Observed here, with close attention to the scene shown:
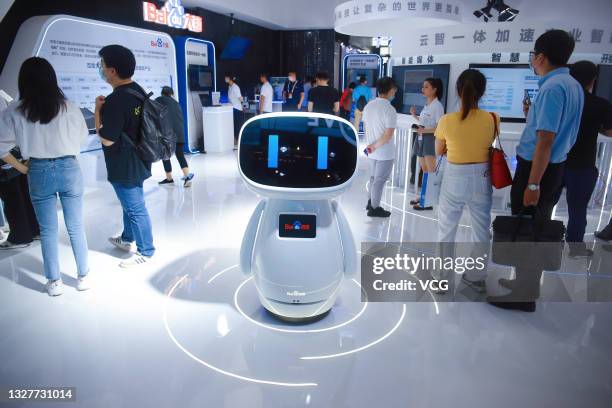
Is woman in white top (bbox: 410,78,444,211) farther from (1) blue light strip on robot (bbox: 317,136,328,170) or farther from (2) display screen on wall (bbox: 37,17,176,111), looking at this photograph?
(2) display screen on wall (bbox: 37,17,176,111)

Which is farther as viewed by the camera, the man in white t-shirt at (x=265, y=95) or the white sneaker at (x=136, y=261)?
the man in white t-shirt at (x=265, y=95)

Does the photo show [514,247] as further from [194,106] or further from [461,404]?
[194,106]

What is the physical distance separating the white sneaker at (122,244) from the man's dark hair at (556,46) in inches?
129

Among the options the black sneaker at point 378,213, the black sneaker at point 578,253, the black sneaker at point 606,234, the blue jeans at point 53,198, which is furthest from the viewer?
the black sneaker at point 378,213

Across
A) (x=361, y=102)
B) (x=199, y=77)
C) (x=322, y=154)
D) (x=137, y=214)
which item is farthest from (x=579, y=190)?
(x=199, y=77)

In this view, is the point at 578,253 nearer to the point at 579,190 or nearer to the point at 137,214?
the point at 579,190

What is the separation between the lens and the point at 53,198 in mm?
2719

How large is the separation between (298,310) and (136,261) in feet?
5.24

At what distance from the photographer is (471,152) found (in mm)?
2574

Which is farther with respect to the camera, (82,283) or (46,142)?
(82,283)

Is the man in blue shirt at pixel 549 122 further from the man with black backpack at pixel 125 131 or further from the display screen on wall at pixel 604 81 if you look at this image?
the display screen on wall at pixel 604 81

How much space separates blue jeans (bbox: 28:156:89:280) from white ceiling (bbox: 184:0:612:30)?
6.28 meters

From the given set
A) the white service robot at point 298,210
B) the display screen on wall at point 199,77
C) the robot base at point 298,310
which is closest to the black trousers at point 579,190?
the white service robot at point 298,210

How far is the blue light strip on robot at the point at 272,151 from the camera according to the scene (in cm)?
219
